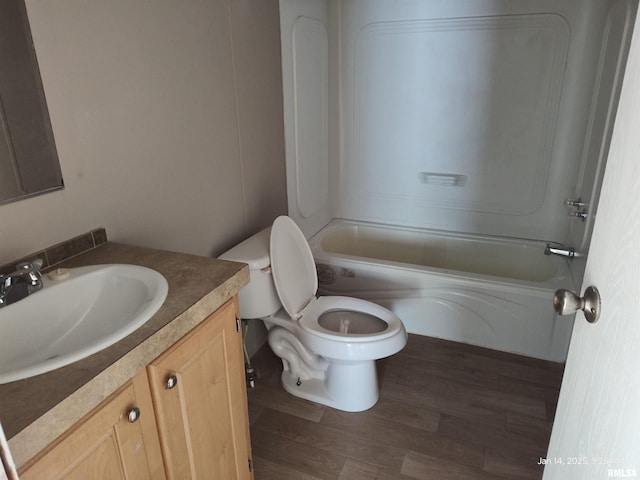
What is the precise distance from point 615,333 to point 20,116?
142 cm

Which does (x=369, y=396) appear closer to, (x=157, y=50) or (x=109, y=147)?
(x=109, y=147)

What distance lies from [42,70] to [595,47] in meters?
2.57

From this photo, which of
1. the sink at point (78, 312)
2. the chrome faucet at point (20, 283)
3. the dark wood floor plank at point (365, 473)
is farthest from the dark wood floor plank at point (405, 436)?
the chrome faucet at point (20, 283)

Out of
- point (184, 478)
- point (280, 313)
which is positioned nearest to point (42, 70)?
point (184, 478)

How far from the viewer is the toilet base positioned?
2.00 meters

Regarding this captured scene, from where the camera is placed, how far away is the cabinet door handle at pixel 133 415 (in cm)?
91

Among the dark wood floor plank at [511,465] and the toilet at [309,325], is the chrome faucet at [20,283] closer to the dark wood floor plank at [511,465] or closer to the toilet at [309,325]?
the toilet at [309,325]

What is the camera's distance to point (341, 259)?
104 inches

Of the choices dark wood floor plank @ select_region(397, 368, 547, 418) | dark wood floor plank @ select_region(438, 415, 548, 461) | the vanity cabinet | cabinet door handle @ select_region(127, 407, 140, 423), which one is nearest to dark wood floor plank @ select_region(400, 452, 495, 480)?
dark wood floor plank @ select_region(438, 415, 548, 461)

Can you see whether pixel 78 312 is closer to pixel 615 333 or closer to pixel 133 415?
pixel 133 415

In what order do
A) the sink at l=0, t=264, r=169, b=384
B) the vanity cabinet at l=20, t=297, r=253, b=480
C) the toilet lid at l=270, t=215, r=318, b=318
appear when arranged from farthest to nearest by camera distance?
the toilet lid at l=270, t=215, r=318, b=318 → the sink at l=0, t=264, r=169, b=384 → the vanity cabinet at l=20, t=297, r=253, b=480

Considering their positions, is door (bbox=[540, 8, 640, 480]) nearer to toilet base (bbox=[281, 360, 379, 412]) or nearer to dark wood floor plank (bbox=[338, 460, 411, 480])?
dark wood floor plank (bbox=[338, 460, 411, 480])

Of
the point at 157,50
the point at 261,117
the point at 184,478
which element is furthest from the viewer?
the point at 261,117

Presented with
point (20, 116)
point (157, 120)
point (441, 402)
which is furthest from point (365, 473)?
point (20, 116)
